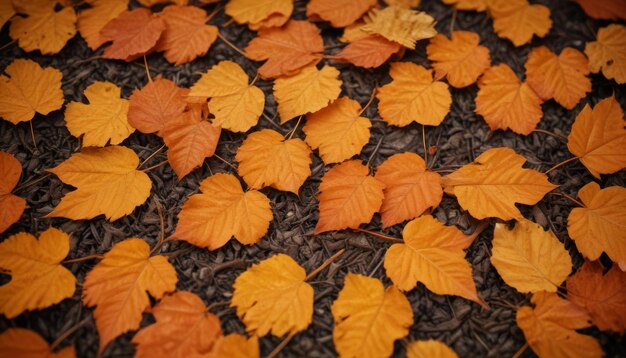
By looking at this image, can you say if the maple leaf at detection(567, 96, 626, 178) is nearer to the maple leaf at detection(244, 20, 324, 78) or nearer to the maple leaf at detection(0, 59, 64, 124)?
the maple leaf at detection(244, 20, 324, 78)

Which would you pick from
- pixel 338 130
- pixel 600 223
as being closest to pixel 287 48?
pixel 338 130

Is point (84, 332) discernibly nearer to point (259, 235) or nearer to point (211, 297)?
point (211, 297)

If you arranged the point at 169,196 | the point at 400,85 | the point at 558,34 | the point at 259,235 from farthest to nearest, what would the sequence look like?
the point at 558,34 < the point at 400,85 < the point at 169,196 < the point at 259,235

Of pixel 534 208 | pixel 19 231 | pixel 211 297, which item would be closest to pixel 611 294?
pixel 534 208

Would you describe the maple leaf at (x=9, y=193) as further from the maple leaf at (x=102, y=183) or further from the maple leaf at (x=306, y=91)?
the maple leaf at (x=306, y=91)

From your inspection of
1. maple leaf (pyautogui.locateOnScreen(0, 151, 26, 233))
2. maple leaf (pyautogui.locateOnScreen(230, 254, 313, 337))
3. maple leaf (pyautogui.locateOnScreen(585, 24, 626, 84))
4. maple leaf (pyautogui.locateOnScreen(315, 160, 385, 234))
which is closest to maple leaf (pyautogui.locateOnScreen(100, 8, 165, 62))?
maple leaf (pyautogui.locateOnScreen(0, 151, 26, 233))

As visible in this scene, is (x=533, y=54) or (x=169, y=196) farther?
(x=533, y=54)
